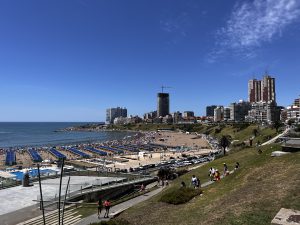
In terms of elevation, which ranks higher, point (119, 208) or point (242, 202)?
point (242, 202)

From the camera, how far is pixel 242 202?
15.0 meters

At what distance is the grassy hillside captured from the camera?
44.1 ft

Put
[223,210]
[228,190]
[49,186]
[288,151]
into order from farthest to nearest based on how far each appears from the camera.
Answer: [49,186], [288,151], [228,190], [223,210]

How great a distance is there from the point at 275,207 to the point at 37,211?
14444 millimetres

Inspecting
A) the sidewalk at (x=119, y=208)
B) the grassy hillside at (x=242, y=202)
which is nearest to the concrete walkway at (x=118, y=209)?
the sidewalk at (x=119, y=208)

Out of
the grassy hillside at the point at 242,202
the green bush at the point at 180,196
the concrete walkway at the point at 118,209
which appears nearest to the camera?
the grassy hillside at the point at 242,202

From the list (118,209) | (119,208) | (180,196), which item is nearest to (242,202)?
(180,196)

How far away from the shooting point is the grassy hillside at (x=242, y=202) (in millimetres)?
13453

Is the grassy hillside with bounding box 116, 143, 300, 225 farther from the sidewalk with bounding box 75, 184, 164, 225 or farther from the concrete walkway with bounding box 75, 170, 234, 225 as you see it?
the sidewalk with bounding box 75, 184, 164, 225

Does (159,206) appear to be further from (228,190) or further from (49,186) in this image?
(49,186)

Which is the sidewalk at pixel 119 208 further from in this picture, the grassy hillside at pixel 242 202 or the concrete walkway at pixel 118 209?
the grassy hillside at pixel 242 202

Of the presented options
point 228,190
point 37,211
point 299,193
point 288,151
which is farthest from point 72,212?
point 288,151

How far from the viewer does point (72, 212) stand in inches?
822

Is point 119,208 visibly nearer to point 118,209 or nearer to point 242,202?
point 118,209
